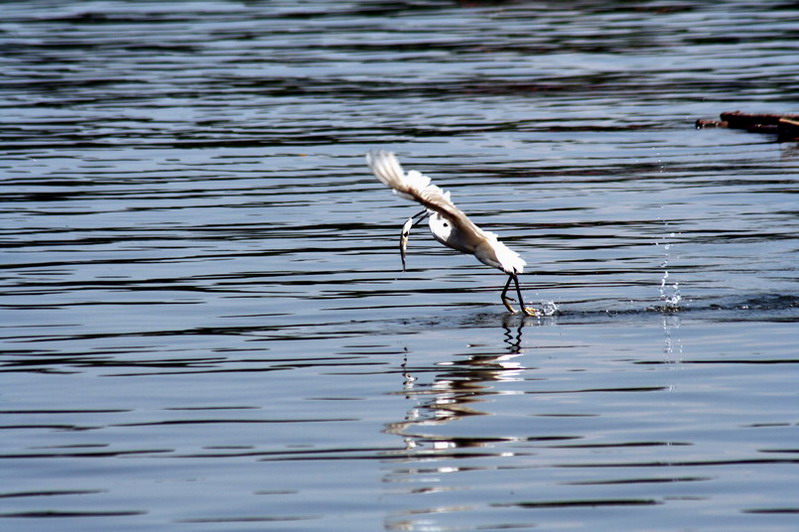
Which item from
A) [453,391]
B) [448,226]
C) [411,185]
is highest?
[411,185]

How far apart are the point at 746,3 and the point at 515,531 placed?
4257cm

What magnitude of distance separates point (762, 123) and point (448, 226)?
1210 centimetres

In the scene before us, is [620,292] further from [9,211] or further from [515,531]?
[9,211]

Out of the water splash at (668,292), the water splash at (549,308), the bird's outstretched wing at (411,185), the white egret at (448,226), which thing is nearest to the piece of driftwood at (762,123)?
the water splash at (668,292)

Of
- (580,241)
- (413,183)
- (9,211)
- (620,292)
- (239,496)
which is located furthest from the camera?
(9,211)

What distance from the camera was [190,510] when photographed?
23.2ft

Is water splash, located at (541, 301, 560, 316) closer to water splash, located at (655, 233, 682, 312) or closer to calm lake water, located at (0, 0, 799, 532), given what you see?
calm lake water, located at (0, 0, 799, 532)

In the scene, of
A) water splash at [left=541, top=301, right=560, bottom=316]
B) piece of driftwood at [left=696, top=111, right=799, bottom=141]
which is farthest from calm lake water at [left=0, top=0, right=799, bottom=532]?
piece of driftwood at [left=696, top=111, right=799, bottom=141]

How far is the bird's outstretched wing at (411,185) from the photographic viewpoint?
966cm

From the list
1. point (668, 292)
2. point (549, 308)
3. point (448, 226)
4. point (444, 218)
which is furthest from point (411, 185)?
point (668, 292)

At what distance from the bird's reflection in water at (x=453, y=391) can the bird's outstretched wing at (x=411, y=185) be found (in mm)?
971

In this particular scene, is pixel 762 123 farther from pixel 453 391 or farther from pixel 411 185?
pixel 453 391

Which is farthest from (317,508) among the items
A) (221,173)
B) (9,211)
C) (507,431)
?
(221,173)

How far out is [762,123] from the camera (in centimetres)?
2209
